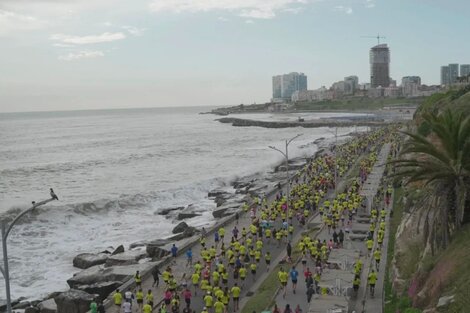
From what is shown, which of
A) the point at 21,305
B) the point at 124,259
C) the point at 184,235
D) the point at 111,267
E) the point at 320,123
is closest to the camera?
the point at 21,305

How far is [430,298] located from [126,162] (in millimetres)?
78278

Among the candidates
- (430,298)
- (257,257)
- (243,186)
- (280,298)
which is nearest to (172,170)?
(243,186)

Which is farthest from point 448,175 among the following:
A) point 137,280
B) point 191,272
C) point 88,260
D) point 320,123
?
point 320,123

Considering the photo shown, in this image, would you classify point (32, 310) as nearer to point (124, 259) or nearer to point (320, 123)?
point (124, 259)

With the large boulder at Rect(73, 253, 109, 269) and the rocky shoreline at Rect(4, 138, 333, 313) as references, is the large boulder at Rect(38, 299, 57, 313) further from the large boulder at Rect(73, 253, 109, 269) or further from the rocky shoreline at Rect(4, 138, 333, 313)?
the large boulder at Rect(73, 253, 109, 269)

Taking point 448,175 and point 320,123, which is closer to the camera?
point 448,175

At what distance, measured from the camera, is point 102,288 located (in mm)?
22672

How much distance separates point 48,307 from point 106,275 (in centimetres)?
367

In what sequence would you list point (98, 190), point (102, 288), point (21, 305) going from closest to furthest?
point (102, 288), point (21, 305), point (98, 190)

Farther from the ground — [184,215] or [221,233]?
[221,233]

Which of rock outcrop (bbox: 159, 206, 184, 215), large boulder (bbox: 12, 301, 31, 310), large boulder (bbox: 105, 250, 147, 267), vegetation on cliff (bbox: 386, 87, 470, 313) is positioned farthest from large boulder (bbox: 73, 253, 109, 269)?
vegetation on cliff (bbox: 386, 87, 470, 313)

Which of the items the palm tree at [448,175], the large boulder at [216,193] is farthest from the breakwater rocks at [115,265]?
the palm tree at [448,175]

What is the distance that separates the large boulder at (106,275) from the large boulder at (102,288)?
64 centimetres

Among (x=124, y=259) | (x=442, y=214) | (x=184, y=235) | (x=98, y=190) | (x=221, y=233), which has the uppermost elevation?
(x=442, y=214)
